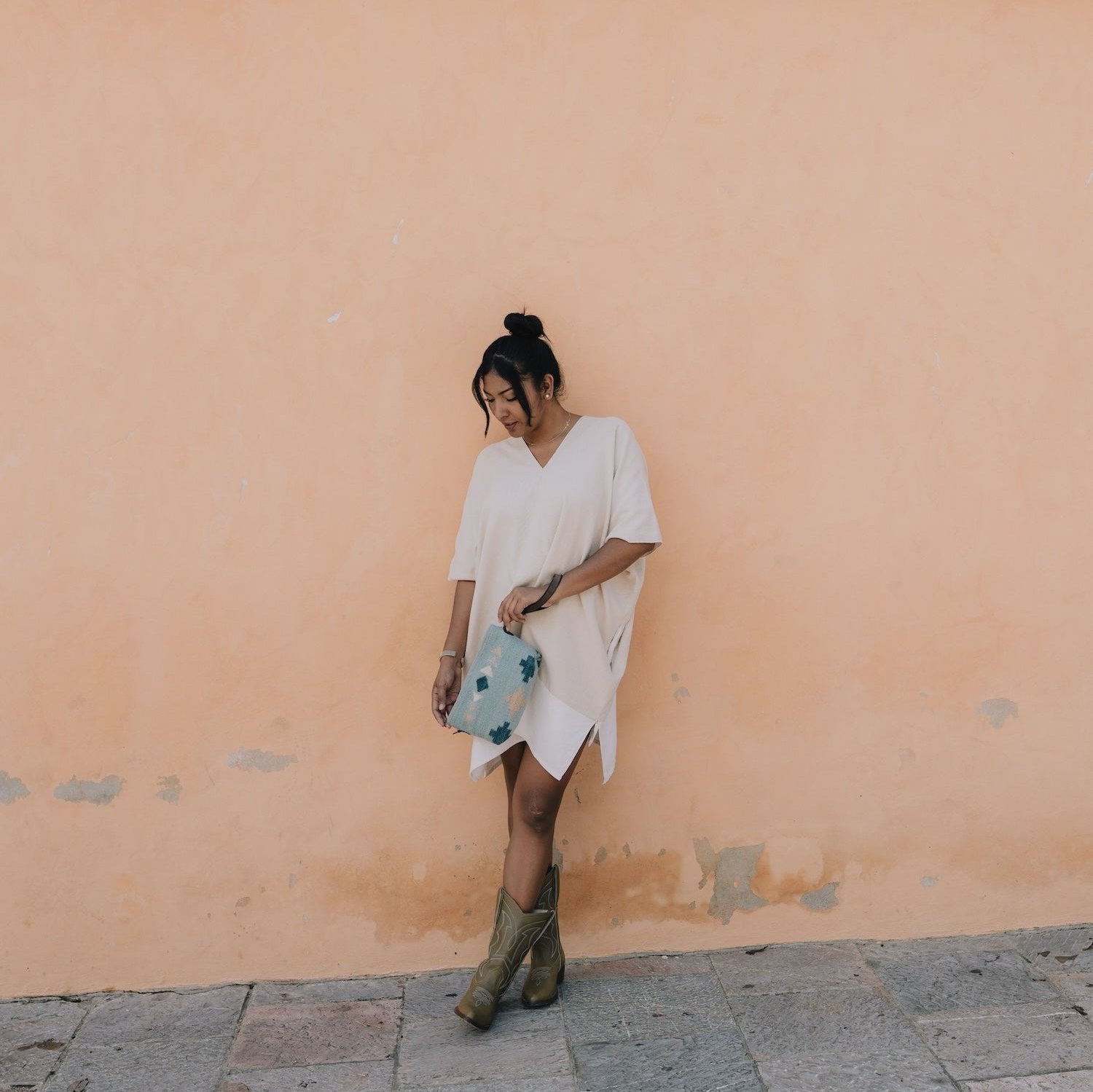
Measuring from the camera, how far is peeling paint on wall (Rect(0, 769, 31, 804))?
3.22 metres

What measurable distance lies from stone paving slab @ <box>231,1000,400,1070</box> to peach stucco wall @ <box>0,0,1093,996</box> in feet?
0.62

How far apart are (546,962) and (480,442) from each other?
59.8 inches

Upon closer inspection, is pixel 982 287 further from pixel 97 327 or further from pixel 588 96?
pixel 97 327

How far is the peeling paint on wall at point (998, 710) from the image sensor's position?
349 centimetres

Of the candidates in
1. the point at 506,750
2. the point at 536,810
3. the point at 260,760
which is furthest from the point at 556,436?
the point at 260,760

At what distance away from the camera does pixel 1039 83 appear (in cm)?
329

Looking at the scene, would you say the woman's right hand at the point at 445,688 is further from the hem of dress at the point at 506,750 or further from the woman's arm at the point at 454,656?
the hem of dress at the point at 506,750

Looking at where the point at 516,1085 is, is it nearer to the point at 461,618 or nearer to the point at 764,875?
the point at 764,875

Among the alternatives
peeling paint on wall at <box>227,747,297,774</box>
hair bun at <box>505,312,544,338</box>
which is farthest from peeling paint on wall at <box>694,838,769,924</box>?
hair bun at <box>505,312,544,338</box>

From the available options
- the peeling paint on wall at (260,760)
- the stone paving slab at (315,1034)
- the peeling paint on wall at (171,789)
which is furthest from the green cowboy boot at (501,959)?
the peeling paint on wall at (171,789)

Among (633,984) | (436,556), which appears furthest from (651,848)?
(436,556)

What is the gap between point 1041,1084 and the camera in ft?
9.03

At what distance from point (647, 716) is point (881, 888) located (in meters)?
0.96

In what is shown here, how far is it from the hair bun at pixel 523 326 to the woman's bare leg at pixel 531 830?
1.16m
